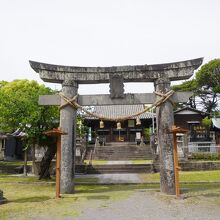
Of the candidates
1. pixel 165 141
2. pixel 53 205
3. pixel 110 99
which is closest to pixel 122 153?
pixel 110 99

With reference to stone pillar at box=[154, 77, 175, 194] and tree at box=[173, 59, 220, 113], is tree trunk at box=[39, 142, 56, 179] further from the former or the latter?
tree at box=[173, 59, 220, 113]

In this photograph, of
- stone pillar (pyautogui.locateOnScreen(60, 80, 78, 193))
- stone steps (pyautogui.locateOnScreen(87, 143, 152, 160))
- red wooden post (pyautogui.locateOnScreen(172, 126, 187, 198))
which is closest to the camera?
red wooden post (pyautogui.locateOnScreen(172, 126, 187, 198))

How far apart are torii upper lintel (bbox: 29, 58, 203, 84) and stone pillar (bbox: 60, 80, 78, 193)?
1.32 ft

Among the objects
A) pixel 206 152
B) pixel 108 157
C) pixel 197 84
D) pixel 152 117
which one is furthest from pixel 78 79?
pixel 197 84

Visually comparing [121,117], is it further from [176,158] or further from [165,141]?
[176,158]

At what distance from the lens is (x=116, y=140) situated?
1563 inches

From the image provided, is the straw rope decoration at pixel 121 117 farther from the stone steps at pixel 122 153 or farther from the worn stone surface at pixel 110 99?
the stone steps at pixel 122 153

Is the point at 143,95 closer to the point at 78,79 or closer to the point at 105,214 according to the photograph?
the point at 78,79

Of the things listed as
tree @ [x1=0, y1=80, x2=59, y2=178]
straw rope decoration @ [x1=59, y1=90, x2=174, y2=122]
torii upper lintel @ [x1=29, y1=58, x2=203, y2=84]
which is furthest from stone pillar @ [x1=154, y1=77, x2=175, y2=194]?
tree @ [x1=0, y1=80, x2=59, y2=178]

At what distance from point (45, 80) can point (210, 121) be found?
2827 centimetres

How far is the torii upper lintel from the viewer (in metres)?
10.0

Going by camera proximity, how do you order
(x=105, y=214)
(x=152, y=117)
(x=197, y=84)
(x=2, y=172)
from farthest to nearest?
1. (x=197, y=84)
2. (x=152, y=117)
3. (x=2, y=172)
4. (x=105, y=214)

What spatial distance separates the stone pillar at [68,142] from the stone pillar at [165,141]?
325 cm

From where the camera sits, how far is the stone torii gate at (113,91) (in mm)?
9688
